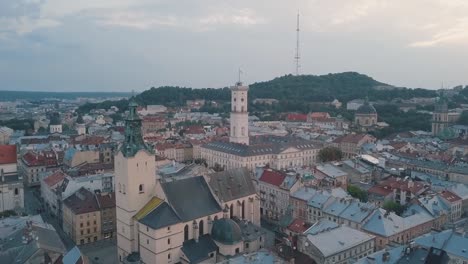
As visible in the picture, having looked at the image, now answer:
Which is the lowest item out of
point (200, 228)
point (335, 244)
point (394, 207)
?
point (394, 207)

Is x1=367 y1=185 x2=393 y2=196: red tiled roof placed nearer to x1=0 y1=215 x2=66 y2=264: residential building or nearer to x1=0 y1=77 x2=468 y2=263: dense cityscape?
x1=0 y1=77 x2=468 y2=263: dense cityscape

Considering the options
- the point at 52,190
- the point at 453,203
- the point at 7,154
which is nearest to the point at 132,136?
the point at 52,190

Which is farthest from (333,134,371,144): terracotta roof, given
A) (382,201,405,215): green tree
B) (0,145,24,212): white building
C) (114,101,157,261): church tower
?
(0,145,24,212): white building

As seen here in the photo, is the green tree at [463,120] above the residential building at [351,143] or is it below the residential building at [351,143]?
above

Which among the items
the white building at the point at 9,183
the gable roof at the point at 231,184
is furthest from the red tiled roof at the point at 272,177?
the white building at the point at 9,183

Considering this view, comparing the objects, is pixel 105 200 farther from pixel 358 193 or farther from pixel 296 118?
pixel 296 118

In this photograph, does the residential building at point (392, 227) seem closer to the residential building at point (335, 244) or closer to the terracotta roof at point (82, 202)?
the residential building at point (335, 244)
